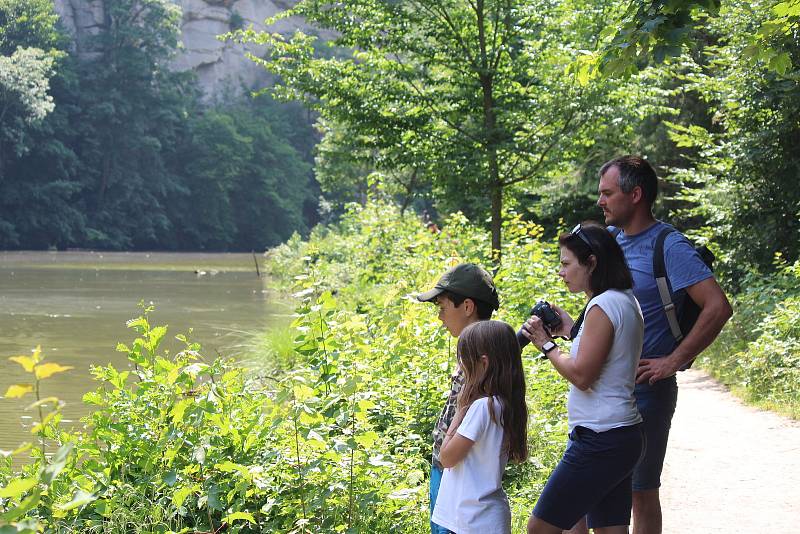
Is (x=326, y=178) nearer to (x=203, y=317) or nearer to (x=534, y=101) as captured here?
(x=203, y=317)

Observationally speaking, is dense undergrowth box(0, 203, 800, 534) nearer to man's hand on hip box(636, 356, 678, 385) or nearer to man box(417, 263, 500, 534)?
man box(417, 263, 500, 534)

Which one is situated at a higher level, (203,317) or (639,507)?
(639,507)

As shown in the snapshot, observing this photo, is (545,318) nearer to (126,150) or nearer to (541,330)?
(541,330)

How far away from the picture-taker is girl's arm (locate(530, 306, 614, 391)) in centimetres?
333

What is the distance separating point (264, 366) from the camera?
11734mm

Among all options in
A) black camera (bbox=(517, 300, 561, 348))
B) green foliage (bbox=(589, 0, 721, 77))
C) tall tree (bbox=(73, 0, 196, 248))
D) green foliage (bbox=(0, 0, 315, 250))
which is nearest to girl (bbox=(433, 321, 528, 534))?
black camera (bbox=(517, 300, 561, 348))

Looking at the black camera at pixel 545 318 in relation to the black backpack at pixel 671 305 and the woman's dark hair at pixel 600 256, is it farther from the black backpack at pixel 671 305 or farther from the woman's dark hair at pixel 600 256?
the black backpack at pixel 671 305

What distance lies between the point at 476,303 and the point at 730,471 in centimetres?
381

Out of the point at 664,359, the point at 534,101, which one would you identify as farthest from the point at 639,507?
the point at 534,101

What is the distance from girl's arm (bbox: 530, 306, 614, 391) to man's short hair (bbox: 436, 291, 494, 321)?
16.8 inches

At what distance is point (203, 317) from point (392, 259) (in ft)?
24.0

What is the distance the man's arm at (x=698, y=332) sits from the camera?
3695 millimetres

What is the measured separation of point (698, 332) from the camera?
3701mm

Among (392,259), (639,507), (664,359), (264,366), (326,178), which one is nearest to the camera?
(664,359)
